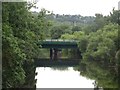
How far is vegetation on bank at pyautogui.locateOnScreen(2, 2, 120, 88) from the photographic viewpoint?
1936cm

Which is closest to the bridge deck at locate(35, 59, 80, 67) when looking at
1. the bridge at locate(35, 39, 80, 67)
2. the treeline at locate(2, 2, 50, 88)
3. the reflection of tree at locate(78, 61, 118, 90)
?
the bridge at locate(35, 39, 80, 67)

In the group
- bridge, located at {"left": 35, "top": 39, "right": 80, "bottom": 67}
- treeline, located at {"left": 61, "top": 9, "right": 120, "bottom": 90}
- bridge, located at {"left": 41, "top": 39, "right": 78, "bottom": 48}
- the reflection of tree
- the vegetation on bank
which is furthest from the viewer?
bridge, located at {"left": 41, "top": 39, "right": 78, "bottom": 48}

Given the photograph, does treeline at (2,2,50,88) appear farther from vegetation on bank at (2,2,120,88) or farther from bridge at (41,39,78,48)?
bridge at (41,39,78,48)

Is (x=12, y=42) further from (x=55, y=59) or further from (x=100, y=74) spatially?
(x=55, y=59)

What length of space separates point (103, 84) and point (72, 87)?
3334 millimetres

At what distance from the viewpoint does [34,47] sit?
3083 centimetres

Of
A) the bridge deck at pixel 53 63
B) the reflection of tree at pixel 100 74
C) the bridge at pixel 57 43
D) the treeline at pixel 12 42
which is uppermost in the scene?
the treeline at pixel 12 42

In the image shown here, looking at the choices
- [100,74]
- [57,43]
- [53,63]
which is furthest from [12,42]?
[57,43]

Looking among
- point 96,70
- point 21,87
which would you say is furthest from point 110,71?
point 21,87

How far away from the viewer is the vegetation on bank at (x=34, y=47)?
19.4 m

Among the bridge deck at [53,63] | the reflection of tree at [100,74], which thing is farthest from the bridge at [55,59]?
the reflection of tree at [100,74]

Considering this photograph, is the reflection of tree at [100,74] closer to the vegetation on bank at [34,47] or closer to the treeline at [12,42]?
the vegetation on bank at [34,47]

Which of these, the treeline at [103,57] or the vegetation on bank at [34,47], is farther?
the treeline at [103,57]

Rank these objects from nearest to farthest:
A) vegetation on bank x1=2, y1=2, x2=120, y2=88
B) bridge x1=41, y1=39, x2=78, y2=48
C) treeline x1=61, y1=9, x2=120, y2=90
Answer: vegetation on bank x1=2, y1=2, x2=120, y2=88, treeline x1=61, y1=9, x2=120, y2=90, bridge x1=41, y1=39, x2=78, y2=48
